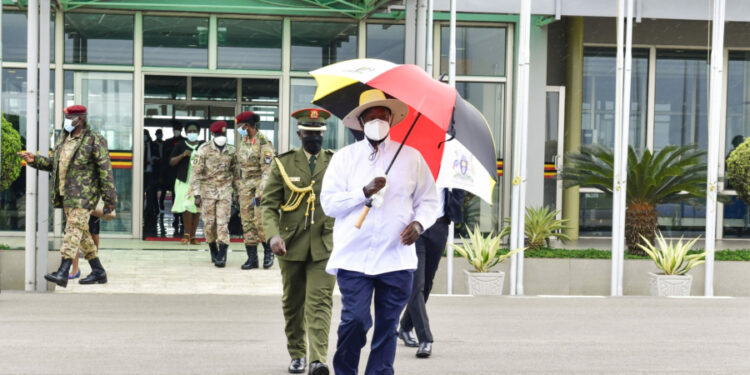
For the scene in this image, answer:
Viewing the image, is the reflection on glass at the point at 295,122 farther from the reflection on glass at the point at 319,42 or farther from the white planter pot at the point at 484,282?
the white planter pot at the point at 484,282

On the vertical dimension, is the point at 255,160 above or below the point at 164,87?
below

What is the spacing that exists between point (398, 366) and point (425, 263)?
0.92 meters

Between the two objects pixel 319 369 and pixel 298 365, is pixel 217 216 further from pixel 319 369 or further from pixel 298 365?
pixel 319 369

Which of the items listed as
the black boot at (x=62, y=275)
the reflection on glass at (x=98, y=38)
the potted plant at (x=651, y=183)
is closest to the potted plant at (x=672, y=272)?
the potted plant at (x=651, y=183)

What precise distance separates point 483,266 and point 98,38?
786 centimetres

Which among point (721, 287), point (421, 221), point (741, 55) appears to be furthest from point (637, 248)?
point (421, 221)

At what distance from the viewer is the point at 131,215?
17.1 metres

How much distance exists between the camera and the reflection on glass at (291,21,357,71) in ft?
57.4

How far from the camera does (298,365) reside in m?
7.21

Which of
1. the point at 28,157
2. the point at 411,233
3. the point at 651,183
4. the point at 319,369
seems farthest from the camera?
the point at 651,183

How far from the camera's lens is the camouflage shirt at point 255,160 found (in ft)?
42.4

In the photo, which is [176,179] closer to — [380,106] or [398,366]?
[398,366]

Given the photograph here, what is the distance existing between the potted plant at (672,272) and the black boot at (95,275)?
259 inches

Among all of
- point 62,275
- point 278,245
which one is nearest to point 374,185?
point 278,245
